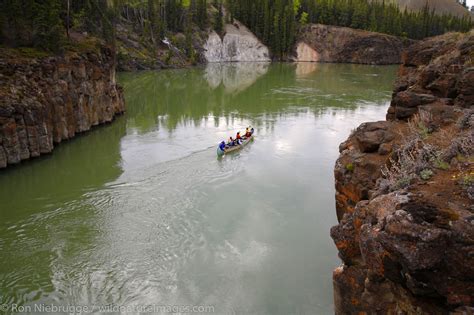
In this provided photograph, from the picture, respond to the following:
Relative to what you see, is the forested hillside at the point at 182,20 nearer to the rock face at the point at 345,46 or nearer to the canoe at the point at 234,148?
the rock face at the point at 345,46

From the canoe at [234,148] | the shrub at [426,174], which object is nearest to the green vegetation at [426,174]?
the shrub at [426,174]

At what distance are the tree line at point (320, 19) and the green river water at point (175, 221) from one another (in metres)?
93.4

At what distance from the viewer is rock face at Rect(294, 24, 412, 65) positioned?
126 meters

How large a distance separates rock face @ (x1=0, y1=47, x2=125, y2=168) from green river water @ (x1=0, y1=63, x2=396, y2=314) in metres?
1.15

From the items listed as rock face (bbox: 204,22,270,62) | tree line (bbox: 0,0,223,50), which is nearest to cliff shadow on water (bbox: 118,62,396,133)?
tree line (bbox: 0,0,223,50)

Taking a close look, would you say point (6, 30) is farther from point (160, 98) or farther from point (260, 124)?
point (160, 98)

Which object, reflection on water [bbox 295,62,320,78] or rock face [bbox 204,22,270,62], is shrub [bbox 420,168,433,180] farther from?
rock face [bbox 204,22,270,62]

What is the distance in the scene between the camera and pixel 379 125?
541 inches

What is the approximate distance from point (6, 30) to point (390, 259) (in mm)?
30724

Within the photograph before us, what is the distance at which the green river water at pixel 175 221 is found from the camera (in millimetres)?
14219

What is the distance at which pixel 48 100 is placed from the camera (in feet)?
89.2

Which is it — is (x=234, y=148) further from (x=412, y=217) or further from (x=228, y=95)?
(x=228, y=95)

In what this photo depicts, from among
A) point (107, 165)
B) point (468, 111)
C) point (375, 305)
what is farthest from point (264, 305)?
point (107, 165)

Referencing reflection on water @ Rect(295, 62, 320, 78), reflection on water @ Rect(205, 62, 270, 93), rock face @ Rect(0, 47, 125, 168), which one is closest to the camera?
rock face @ Rect(0, 47, 125, 168)
